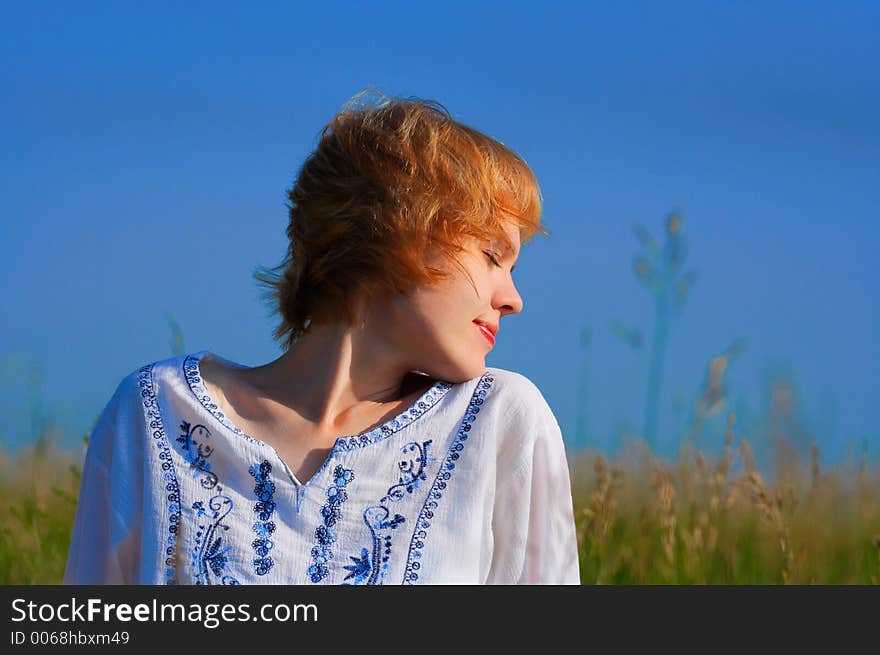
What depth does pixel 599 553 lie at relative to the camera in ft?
9.56

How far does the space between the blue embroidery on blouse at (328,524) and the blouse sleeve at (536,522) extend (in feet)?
1.00

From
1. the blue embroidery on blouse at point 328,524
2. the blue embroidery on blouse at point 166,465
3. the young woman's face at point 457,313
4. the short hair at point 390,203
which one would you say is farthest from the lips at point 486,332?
the blue embroidery on blouse at point 166,465

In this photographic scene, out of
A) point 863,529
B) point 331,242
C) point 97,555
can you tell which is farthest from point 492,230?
point 863,529

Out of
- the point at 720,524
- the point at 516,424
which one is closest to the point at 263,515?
the point at 516,424

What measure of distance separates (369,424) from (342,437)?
0.08 meters

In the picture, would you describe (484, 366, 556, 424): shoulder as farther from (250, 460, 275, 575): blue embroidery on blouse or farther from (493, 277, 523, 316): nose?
(250, 460, 275, 575): blue embroidery on blouse

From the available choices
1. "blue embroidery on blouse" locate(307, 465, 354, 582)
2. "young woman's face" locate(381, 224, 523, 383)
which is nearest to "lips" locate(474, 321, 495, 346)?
"young woman's face" locate(381, 224, 523, 383)

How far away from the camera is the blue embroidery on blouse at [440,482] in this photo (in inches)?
83.8

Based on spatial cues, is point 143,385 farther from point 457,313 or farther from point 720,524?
point 720,524

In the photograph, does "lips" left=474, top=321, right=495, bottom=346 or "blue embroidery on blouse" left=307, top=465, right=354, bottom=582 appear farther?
"lips" left=474, top=321, right=495, bottom=346

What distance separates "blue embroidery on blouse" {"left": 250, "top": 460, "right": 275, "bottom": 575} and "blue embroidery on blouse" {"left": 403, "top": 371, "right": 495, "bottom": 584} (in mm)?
255

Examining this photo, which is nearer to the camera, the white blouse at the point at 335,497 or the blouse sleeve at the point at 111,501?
the white blouse at the point at 335,497

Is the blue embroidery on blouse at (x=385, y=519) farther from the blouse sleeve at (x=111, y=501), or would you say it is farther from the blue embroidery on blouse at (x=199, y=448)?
the blouse sleeve at (x=111, y=501)

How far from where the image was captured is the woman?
2.15 metres
